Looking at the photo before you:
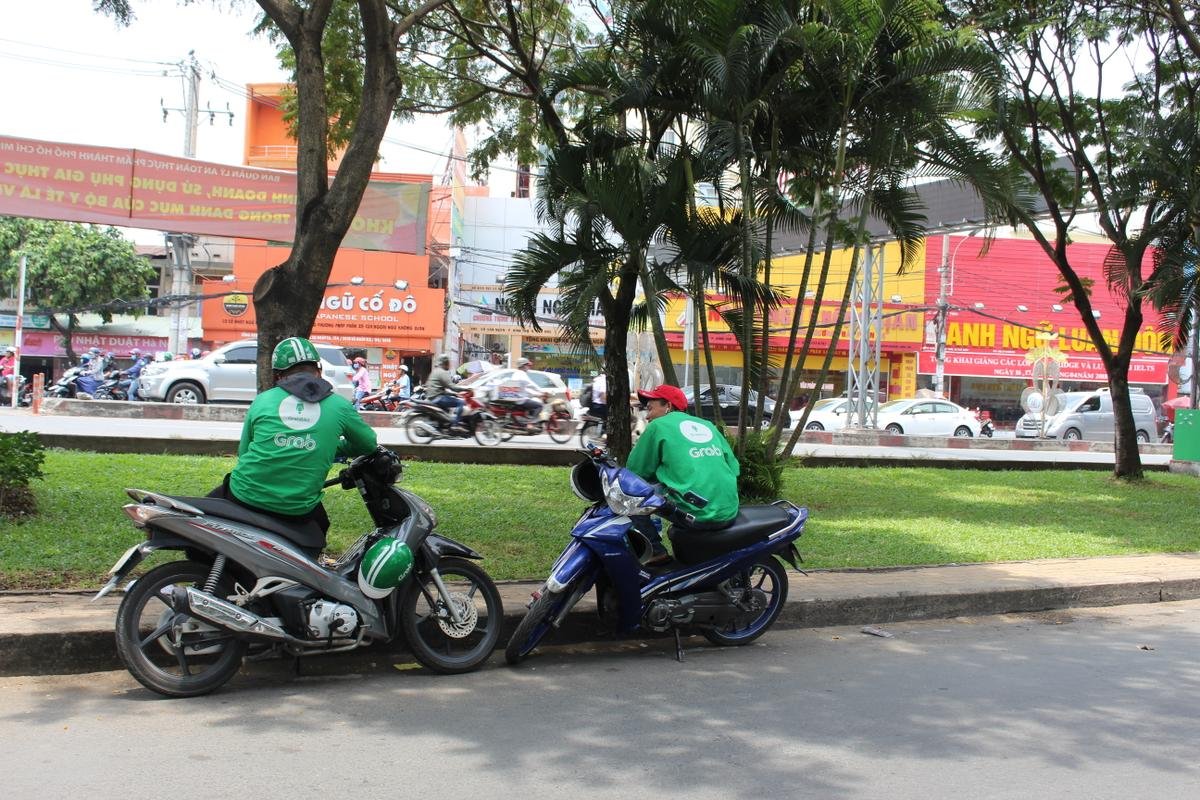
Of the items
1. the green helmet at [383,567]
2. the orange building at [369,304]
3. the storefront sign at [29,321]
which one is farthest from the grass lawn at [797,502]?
the storefront sign at [29,321]

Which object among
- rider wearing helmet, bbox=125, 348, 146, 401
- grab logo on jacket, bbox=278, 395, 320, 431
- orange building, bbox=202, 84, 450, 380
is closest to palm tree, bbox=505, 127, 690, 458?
grab logo on jacket, bbox=278, 395, 320, 431

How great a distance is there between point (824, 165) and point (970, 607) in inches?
205

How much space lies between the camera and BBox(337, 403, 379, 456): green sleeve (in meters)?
5.23

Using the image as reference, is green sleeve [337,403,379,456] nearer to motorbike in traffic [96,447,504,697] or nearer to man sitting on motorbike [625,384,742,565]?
motorbike in traffic [96,447,504,697]

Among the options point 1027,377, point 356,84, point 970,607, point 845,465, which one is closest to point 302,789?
point 970,607

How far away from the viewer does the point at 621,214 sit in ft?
31.3

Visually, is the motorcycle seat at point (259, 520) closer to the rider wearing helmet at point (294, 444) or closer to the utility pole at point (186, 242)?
the rider wearing helmet at point (294, 444)

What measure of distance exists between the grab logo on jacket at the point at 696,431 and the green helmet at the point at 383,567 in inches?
70.6

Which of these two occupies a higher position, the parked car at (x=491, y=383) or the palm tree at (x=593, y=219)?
the palm tree at (x=593, y=219)

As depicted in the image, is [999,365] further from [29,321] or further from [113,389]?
[29,321]

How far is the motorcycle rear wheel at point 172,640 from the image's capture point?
4652 mm

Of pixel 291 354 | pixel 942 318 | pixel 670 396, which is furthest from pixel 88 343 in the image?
pixel 670 396

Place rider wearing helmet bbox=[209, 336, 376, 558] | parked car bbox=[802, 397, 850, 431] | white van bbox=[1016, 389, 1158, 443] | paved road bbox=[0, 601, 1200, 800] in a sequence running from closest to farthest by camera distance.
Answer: paved road bbox=[0, 601, 1200, 800] < rider wearing helmet bbox=[209, 336, 376, 558] < parked car bbox=[802, 397, 850, 431] < white van bbox=[1016, 389, 1158, 443]

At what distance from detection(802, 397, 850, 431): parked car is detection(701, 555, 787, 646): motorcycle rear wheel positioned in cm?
2216
